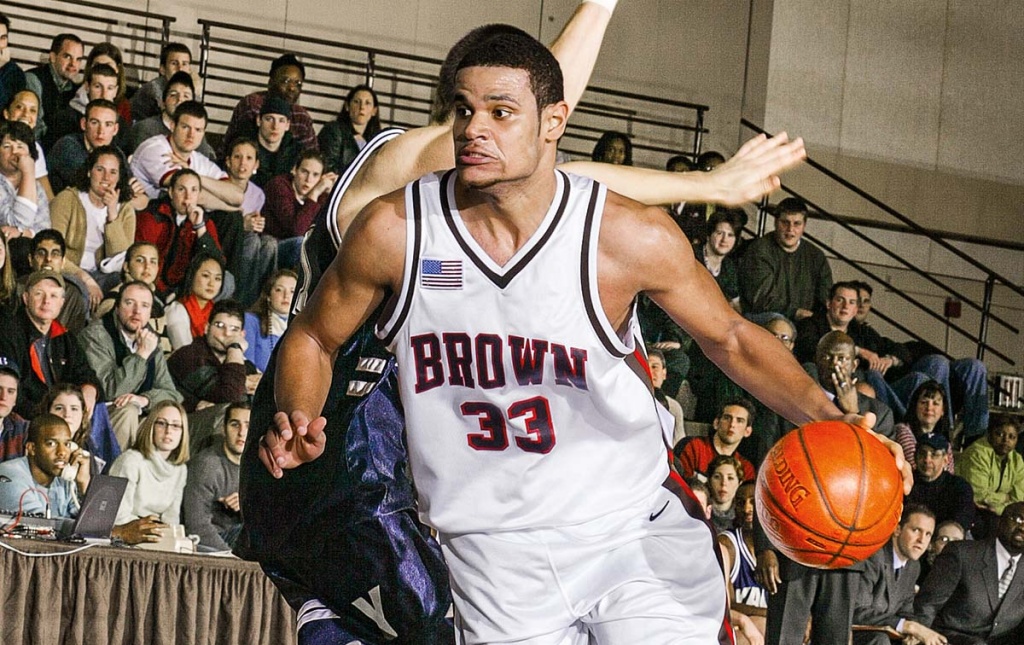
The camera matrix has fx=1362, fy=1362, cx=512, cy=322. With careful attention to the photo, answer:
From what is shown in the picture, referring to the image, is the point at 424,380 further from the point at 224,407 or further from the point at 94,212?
the point at 94,212

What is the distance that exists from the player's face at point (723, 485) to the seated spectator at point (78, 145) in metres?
4.57

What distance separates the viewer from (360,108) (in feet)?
35.2

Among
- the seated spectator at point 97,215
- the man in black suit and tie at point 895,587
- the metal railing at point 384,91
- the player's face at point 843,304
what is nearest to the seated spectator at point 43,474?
the seated spectator at point 97,215

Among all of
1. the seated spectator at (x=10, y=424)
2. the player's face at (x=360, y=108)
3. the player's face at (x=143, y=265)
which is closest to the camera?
the seated spectator at (x=10, y=424)

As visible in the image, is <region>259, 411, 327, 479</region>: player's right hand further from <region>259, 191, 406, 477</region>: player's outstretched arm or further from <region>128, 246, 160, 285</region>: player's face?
<region>128, 246, 160, 285</region>: player's face

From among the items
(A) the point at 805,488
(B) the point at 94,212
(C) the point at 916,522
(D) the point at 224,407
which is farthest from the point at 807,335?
(A) the point at 805,488

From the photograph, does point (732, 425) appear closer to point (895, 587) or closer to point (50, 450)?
point (895, 587)

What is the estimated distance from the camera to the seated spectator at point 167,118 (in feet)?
31.7

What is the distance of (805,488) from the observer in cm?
358

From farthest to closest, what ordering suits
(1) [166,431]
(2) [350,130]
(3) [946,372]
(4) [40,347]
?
(3) [946,372]
(2) [350,130]
(4) [40,347]
(1) [166,431]

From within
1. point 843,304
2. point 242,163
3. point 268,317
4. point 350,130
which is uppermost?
point 350,130

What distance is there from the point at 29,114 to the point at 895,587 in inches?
250

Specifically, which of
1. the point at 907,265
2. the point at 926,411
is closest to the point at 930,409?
the point at 926,411

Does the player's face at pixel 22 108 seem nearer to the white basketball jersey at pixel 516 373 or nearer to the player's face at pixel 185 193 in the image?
the player's face at pixel 185 193
